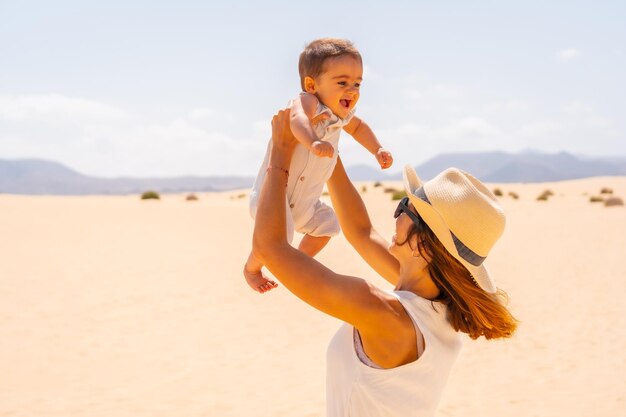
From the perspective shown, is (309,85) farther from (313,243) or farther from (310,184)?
(313,243)

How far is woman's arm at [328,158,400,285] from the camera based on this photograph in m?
2.92

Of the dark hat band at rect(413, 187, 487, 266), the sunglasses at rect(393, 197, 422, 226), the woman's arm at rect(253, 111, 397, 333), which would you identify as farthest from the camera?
the sunglasses at rect(393, 197, 422, 226)

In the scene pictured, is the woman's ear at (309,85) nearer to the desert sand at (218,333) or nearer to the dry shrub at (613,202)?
the desert sand at (218,333)

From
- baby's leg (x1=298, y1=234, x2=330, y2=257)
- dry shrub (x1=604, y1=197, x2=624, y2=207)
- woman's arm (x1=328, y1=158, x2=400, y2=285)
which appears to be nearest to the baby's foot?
baby's leg (x1=298, y1=234, x2=330, y2=257)

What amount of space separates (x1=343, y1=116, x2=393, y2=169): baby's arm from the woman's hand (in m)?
0.79

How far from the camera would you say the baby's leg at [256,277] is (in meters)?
3.15

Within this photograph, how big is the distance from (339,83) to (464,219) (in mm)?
1084

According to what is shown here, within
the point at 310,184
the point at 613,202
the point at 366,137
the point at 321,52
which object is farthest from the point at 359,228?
the point at 613,202

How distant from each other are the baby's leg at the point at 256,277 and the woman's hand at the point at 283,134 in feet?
2.25

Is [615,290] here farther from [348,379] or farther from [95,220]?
[95,220]

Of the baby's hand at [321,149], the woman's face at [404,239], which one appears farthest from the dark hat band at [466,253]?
the baby's hand at [321,149]

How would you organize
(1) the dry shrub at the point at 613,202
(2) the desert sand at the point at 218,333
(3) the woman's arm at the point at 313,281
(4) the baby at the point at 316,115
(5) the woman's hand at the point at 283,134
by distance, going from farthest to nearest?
1. (1) the dry shrub at the point at 613,202
2. (2) the desert sand at the point at 218,333
3. (4) the baby at the point at 316,115
4. (5) the woman's hand at the point at 283,134
5. (3) the woman's arm at the point at 313,281

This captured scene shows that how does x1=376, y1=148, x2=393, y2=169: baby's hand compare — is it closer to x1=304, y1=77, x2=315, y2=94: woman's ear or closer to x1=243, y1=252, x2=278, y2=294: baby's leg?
x1=304, y1=77, x2=315, y2=94: woman's ear

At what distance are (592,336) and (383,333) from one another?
881 cm
